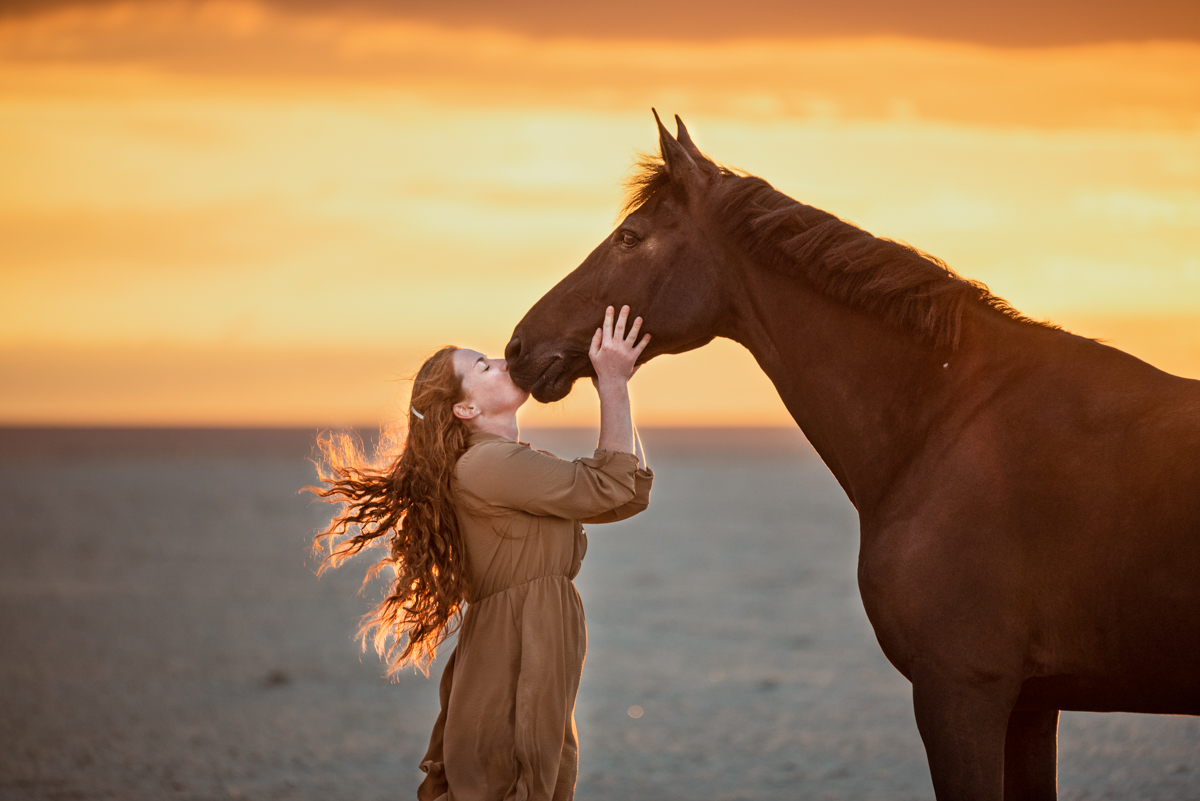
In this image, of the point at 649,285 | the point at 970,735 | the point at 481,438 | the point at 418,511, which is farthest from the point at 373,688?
the point at 970,735

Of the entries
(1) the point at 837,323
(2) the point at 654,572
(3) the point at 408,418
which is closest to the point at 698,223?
(1) the point at 837,323

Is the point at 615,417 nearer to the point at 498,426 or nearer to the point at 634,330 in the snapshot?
the point at 634,330

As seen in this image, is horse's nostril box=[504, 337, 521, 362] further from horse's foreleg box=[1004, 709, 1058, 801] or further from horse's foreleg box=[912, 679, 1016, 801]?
horse's foreleg box=[1004, 709, 1058, 801]

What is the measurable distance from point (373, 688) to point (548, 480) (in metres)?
10.3

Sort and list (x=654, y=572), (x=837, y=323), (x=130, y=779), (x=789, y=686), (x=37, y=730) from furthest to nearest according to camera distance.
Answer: (x=654, y=572) < (x=789, y=686) < (x=37, y=730) < (x=130, y=779) < (x=837, y=323)

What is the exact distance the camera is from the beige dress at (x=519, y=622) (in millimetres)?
3396

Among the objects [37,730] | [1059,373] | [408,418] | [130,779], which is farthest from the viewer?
[37,730]

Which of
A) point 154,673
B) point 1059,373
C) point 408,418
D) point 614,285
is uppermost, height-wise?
point 614,285

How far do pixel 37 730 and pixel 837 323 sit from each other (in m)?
9.69

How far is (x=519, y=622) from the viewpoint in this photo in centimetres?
351

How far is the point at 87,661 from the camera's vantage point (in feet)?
44.8

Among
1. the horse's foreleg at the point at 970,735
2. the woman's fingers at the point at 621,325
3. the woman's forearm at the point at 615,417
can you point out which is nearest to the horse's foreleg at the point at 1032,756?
the horse's foreleg at the point at 970,735

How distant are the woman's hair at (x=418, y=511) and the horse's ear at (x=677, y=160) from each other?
1016 mm

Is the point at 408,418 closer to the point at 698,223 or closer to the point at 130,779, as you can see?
the point at 698,223
